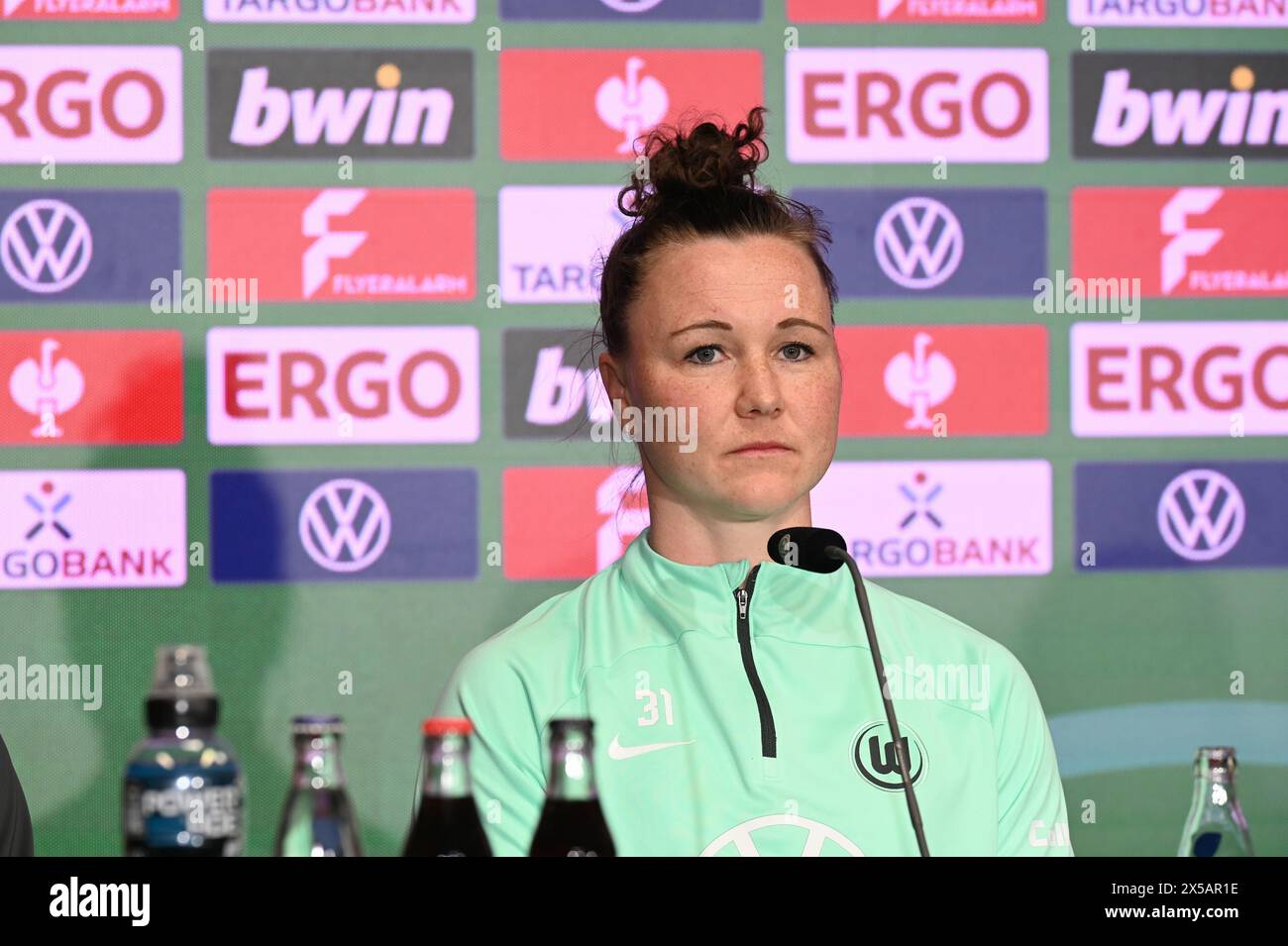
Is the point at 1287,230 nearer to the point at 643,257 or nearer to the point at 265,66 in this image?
the point at 643,257

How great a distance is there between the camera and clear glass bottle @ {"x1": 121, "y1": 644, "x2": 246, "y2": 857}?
0.57 m

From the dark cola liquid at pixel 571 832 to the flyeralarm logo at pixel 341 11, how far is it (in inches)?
67.6

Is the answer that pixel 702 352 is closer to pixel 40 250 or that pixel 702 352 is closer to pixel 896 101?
pixel 896 101

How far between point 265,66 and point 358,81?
0.45 feet

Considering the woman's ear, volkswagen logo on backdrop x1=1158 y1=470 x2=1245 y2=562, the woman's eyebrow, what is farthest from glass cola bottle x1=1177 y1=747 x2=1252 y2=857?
volkswagen logo on backdrop x1=1158 y1=470 x2=1245 y2=562

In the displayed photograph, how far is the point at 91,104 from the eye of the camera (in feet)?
6.84

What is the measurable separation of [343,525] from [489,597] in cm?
24

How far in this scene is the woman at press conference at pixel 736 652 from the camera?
100cm

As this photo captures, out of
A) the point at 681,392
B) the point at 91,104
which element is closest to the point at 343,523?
the point at 91,104

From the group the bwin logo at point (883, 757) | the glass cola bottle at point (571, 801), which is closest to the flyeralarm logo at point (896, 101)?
the bwin logo at point (883, 757)

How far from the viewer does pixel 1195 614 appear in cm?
214

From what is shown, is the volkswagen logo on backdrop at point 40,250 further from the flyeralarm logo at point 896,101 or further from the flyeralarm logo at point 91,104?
the flyeralarm logo at point 896,101

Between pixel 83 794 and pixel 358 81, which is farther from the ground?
pixel 358 81
